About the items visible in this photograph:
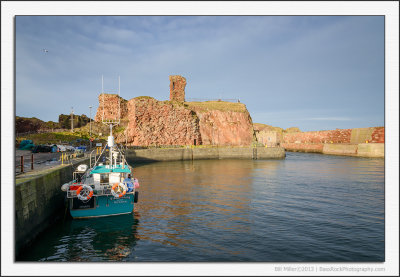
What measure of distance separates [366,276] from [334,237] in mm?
8783

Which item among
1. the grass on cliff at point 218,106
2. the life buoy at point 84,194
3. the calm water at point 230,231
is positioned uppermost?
the grass on cliff at point 218,106

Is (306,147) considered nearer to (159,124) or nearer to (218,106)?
(218,106)

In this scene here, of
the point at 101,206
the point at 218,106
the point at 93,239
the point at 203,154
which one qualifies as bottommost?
the point at 93,239

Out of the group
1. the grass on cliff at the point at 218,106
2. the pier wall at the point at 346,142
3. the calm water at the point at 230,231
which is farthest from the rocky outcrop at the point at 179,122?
the calm water at the point at 230,231

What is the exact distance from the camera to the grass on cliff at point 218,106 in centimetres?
10100

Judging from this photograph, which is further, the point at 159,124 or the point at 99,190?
the point at 159,124

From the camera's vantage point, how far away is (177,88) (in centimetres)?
10775

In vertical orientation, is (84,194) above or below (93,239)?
above

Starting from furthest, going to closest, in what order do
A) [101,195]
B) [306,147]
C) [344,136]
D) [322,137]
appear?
1. [322,137]
2. [306,147]
3. [344,136]
4. [101,195]

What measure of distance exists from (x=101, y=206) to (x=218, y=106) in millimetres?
89349

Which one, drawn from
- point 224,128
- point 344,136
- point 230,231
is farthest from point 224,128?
point 230,231

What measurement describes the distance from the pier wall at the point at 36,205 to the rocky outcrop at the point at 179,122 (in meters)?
62.3

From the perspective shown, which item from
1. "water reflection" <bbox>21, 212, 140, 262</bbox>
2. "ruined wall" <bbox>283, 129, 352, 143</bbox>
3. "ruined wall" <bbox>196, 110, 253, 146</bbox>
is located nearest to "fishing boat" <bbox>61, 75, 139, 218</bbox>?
"water reflection" <bbox>21, 212, 140, 262</bbox>

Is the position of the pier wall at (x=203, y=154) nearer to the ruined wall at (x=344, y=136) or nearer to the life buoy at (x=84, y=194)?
the ruined wall at (x=344, y=136)
